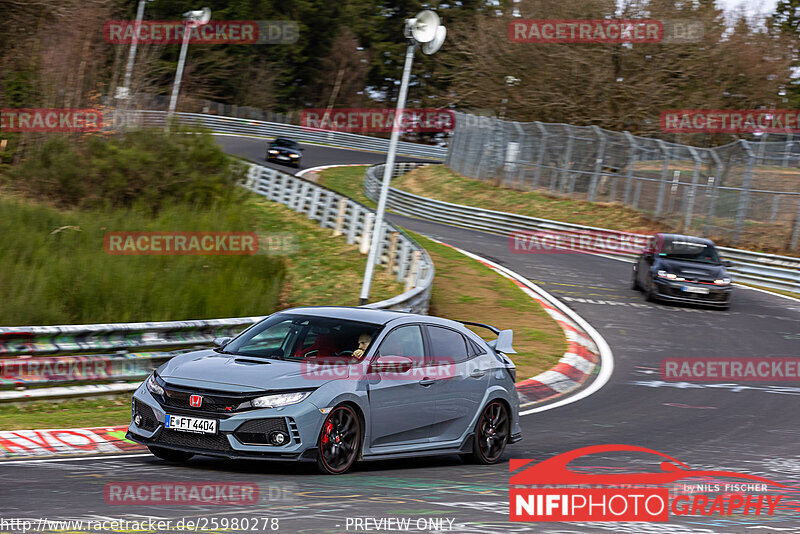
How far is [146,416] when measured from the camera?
7.96 m

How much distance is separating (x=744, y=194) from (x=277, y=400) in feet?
93.2

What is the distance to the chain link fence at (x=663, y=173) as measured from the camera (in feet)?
105

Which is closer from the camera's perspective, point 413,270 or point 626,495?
point 626,495

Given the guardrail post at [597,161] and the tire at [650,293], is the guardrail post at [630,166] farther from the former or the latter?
the tire at [650,293]

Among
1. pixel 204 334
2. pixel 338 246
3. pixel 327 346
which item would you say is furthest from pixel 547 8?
pixel 327 346

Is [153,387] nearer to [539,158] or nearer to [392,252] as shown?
[392,252]

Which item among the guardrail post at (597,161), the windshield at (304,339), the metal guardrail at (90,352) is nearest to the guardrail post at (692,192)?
the guardrail post at (597,161)

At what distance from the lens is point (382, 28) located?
9819 centimetres

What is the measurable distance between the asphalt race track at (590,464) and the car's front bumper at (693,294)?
0.55 meters

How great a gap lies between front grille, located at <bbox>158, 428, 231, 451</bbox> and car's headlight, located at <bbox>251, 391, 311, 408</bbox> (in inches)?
14.2
